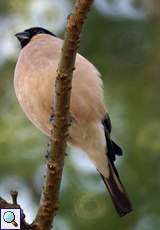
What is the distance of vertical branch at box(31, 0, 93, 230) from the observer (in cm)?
296

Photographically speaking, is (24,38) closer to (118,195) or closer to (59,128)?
(118,195)

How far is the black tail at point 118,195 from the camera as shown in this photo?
3795 millimetres

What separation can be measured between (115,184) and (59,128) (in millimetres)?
854

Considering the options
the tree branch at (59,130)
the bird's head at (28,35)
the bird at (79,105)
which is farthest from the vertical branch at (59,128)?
the bird's head at (28,35)

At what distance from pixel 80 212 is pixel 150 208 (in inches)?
16.2

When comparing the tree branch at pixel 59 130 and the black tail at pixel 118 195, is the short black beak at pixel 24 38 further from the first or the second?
the tree branch at pixel 59 130

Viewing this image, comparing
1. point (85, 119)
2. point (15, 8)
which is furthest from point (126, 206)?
point (15, 8)

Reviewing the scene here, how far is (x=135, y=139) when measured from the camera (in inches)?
213

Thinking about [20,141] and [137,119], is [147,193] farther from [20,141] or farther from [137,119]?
[20,141]

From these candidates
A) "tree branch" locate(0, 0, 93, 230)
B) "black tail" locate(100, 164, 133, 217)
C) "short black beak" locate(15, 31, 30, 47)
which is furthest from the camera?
"short black beak" locate(15, 31, 30, 47)

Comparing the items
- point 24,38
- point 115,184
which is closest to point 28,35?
point 24,38

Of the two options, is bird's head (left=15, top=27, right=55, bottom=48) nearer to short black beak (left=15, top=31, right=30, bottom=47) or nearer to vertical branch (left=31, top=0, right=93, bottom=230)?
short black beak (left=15, top=31, right=30, bottom=47)

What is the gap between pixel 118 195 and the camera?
390cm

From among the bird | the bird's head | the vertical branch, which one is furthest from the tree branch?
the bird's head
